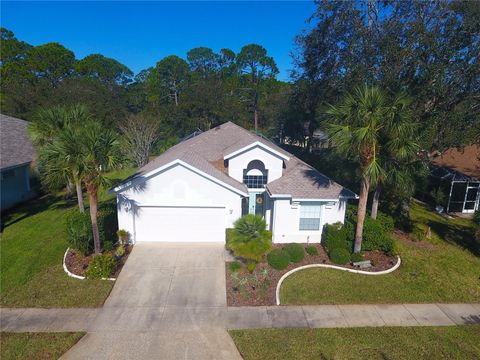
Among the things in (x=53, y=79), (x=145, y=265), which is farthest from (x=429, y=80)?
(x=53, y=79)

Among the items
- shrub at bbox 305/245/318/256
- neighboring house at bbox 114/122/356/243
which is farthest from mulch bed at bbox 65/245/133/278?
shrub at bbox 305/245/318/256

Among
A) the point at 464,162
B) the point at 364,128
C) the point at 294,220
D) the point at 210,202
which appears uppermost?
the point at 364,128

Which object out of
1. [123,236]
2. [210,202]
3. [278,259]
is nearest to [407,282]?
[278,259]

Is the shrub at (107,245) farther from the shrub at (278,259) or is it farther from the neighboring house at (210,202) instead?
the shrub at (278,259)

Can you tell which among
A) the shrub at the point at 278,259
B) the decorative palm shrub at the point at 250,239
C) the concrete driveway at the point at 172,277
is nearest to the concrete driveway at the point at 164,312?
the concrete driveway at the point at 172,277

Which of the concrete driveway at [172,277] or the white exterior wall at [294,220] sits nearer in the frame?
the concrete driveway at [172,277]

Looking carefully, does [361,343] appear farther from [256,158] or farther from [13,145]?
[13,145]

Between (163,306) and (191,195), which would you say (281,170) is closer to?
(191,195)
